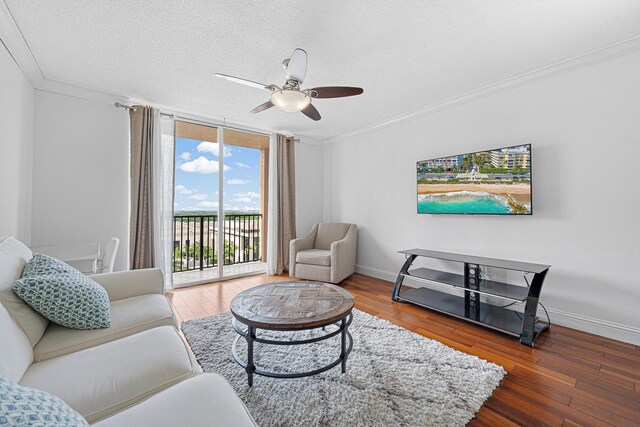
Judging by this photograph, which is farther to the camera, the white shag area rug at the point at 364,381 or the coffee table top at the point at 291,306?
the coffee table top at the point at 291,306

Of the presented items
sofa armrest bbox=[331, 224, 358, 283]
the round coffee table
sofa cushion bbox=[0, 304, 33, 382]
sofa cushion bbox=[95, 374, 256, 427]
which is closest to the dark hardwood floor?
sofa armrest bbox=[331, 224, 358, 283]

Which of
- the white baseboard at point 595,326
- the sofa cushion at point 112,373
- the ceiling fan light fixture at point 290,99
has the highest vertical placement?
the ceiling fan light fixture at point 290,99

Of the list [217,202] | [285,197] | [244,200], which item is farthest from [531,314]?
[244,200]

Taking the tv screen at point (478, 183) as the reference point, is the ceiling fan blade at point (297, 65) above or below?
above

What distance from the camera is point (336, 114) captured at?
12.3ft

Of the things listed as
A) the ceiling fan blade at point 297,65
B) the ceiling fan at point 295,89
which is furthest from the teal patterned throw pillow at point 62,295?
the ceiling fan blade at point 297,65

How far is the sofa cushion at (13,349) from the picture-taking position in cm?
95

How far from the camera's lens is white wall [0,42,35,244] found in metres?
2.11

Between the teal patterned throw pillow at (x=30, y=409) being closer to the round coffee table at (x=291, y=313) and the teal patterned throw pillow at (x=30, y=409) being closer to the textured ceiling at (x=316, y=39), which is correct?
the round coffee table at (x=291, y=313)

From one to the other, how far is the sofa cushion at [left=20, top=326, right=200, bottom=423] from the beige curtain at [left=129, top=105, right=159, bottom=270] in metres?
2.25

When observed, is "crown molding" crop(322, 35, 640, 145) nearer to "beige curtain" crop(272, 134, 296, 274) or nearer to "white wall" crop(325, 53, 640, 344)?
"white wall" crop(325, 53, 640, 344)

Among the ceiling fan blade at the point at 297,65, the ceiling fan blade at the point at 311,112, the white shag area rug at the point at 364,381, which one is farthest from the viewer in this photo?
the ceiling fan blade at the point at 311,112

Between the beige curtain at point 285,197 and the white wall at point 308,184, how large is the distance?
0.63 feet

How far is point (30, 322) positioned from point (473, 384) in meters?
2.44
